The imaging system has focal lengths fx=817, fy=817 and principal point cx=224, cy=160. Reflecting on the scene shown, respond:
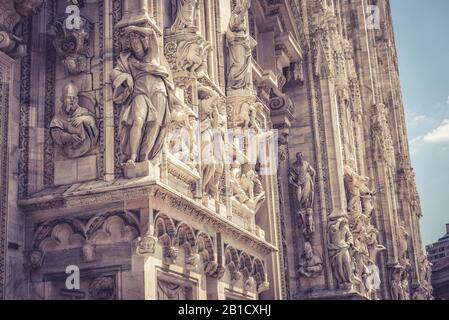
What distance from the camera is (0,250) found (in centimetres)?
1230

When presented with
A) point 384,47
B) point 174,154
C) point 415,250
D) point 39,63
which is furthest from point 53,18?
point 384,47

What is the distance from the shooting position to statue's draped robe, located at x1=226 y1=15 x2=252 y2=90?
17922 millimetres

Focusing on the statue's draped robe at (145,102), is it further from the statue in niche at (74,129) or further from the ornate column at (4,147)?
the ornate column at (4,147)

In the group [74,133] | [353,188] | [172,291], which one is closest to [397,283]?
[353,188]

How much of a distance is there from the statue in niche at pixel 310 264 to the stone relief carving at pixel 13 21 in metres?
12.7

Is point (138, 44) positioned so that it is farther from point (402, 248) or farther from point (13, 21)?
point (402, 248)

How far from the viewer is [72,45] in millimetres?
13695

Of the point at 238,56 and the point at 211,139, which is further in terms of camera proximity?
the point at 238,56

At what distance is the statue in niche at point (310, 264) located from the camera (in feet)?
77.6

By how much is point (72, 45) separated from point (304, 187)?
1196 centimetres

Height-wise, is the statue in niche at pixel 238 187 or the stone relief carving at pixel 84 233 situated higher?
the statue in niche at pixel 238 187

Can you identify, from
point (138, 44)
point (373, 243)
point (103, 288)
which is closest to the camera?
point (103, 288)

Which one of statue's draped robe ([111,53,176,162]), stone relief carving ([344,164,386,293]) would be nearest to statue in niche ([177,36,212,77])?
statue's draped robe ([111,53,176,162])

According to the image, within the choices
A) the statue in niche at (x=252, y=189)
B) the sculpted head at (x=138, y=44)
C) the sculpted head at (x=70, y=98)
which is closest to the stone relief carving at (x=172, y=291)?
the sculpted head at (x=70, y=98)
